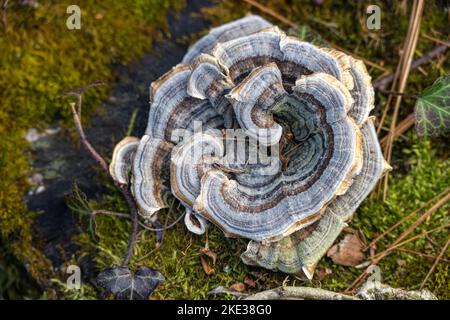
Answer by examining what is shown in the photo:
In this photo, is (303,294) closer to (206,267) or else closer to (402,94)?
(206,267)

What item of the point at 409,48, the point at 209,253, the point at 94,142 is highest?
the point at 409,48

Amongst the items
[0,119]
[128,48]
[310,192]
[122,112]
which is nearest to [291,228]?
[310,192]

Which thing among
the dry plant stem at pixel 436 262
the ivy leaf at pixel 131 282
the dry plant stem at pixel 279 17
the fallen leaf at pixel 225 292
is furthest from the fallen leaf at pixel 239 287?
the dry plant stem at pixel 279 17

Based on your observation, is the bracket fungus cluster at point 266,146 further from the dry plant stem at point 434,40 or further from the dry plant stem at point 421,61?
the dry plant stem at point 434,40

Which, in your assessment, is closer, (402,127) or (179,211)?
(179,211)

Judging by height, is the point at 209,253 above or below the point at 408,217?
below

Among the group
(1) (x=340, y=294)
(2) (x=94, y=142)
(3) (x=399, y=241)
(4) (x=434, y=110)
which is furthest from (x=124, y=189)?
(4) (x=434, y=110)

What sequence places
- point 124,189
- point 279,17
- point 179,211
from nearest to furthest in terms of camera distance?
point 124,189 → point 179,211 → point 279,17
